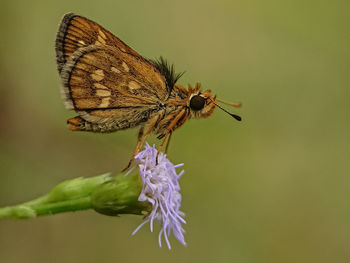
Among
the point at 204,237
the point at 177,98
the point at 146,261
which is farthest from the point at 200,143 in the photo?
the point at 177,98

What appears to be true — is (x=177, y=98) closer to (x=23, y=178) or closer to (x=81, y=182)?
(x=81, y=182)

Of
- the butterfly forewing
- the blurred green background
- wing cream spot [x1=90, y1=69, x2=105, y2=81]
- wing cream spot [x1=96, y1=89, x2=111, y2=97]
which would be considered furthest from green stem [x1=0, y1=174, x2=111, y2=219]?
the blurred green background

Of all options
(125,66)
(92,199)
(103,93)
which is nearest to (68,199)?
(92,199)

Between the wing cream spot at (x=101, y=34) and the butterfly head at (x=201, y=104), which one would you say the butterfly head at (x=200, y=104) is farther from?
the wing cream spot at (x=101, y=34)

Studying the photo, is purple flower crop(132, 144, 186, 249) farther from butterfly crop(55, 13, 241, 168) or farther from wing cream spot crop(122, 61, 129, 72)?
wing cream spot crop(122, 61, 129, 72)

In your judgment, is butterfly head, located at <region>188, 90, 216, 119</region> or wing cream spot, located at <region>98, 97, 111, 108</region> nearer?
wing cream spot, located at <region>98, 97, 111, 108</region>

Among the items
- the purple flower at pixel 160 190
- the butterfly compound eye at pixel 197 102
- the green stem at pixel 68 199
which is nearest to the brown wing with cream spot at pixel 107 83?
the butterfly compound eye at pixel 197 102
